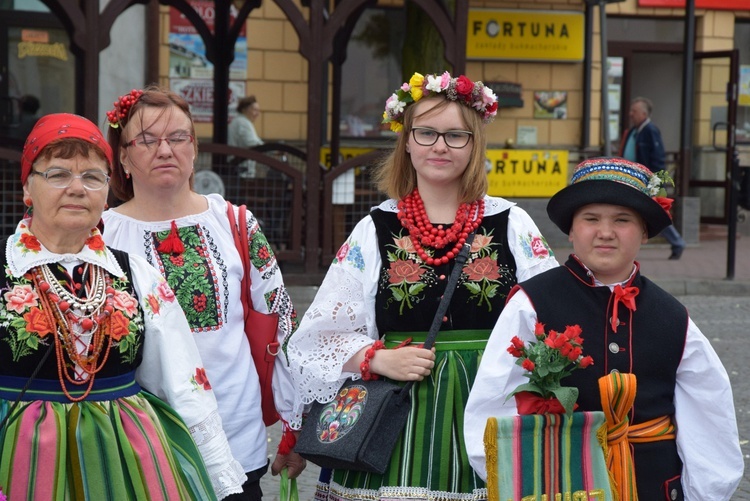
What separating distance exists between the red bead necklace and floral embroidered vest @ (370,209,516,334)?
23mm

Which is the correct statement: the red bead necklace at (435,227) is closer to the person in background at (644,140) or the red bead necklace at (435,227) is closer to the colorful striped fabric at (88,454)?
the colorful striped fabric at (88,454)

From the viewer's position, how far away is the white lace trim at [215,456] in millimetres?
3107

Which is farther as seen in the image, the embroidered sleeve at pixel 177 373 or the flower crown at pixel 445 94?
the flower crown at pixel 445 94

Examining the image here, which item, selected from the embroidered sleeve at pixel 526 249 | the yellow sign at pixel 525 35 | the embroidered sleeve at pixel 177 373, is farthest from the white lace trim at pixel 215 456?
the yellow sign at pixel 525 35

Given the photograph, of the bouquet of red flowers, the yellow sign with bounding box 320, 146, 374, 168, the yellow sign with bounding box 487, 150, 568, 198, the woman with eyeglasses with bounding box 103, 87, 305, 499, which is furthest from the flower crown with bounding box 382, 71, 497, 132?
the yellow sign with bounding box 487, 150, 568, 198

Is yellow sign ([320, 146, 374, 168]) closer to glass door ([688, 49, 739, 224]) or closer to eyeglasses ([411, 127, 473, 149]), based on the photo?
glass door ([688, 49, 739, 224])

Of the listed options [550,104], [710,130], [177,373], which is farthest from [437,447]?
[710,130]

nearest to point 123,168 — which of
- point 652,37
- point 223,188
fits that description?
point 223,188

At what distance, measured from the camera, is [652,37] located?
59.6 feet

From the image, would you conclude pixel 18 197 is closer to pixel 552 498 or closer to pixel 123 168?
pixel 123 168

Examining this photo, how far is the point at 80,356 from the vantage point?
2.87 metres

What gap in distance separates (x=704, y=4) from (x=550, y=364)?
1606cm

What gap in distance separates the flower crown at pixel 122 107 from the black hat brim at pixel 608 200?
4.39ft

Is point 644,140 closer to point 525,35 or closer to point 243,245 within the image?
point 525,35
